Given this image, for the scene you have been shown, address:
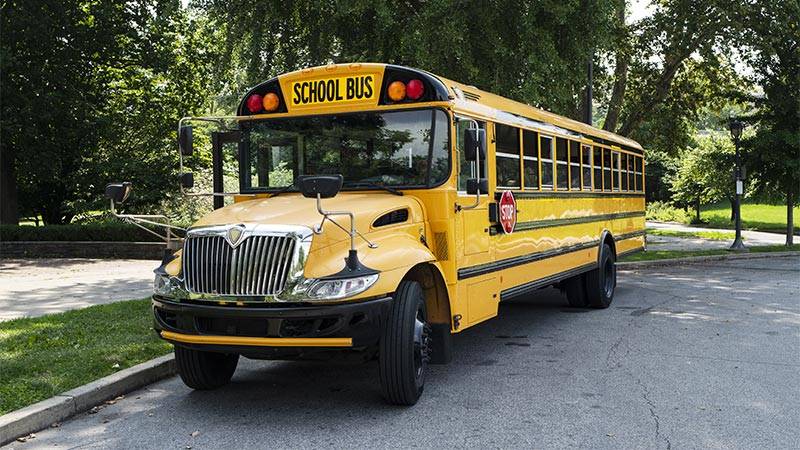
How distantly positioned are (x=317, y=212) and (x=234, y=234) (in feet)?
2.06

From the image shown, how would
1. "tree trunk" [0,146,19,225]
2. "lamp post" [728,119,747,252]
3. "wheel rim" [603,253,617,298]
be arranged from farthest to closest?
1. "tree trunk" [0,146,19,225]
2. "lamp post" [728,119,747,252]
3. "wheel rim" [603,253,617,298]

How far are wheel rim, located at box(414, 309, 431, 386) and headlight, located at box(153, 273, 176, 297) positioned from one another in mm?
1783

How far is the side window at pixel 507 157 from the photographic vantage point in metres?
7.27

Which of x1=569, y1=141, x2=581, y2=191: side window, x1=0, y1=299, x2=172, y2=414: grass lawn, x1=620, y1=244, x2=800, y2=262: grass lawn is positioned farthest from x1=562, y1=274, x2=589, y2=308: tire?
x1=620, y1=244, x2=800, y2=262: grass lawn

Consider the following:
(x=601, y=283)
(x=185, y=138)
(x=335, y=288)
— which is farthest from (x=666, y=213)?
(x=335, y=288)

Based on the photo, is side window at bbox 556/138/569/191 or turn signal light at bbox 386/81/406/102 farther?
side window at bbox 556/138/569/191

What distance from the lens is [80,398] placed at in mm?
5668

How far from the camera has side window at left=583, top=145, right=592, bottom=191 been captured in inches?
401

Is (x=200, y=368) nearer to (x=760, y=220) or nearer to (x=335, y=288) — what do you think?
(x=335, y=288)

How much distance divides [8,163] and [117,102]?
4028 mm

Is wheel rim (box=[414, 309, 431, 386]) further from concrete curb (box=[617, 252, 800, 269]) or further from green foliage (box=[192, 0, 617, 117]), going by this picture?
concrete curb (box=[617, 252, 800, 269])

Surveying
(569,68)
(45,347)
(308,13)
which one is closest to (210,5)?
(308,13)

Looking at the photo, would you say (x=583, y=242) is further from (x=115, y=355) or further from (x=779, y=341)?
(x=115, y=355)

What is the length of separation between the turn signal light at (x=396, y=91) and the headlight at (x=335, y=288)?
1770mm
